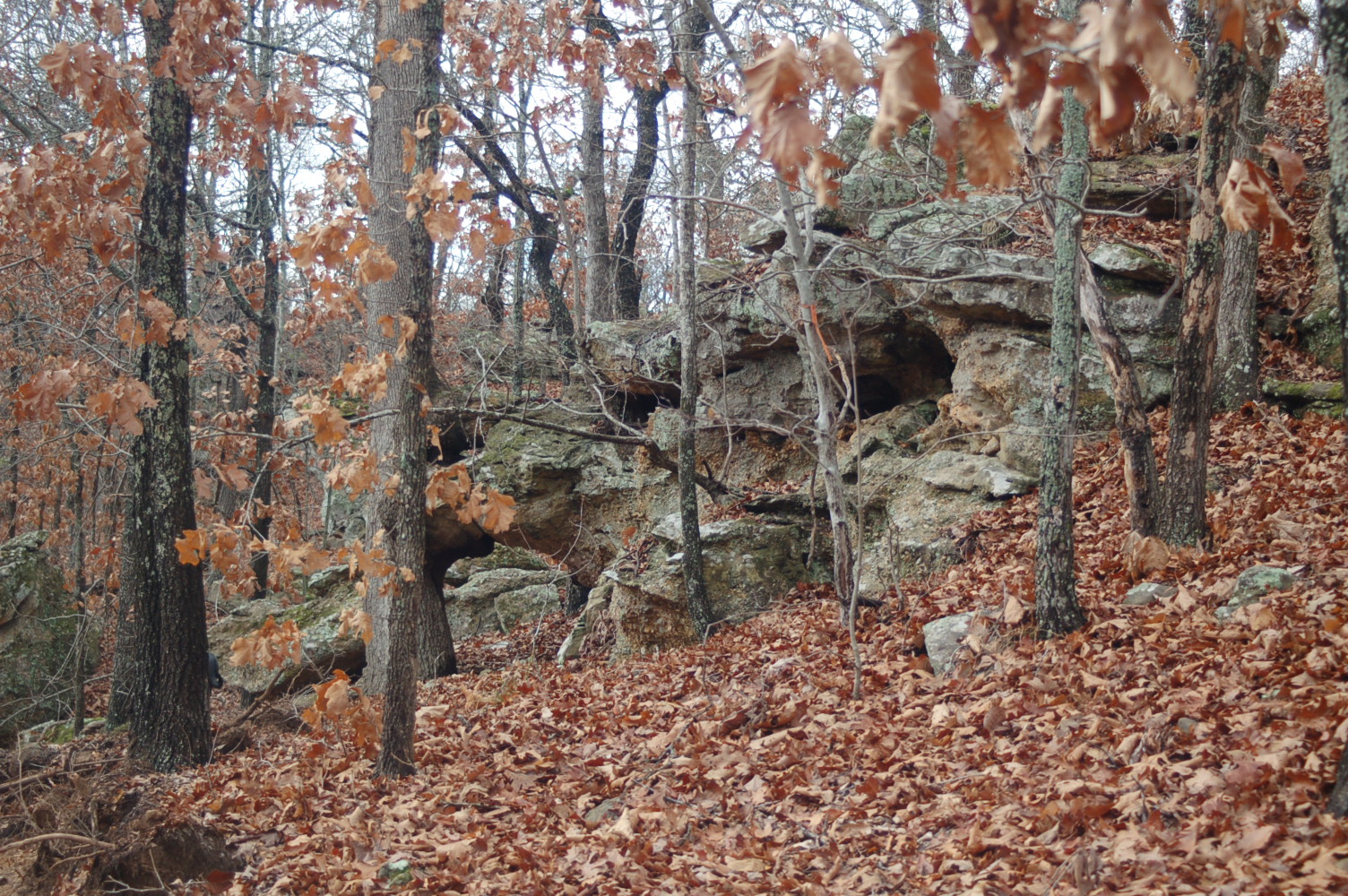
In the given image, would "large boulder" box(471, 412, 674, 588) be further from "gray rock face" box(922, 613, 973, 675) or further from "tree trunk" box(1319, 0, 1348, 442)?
"tree trunk" box(1319, 0, 1348, 442)

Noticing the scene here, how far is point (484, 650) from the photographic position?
12.2 metres

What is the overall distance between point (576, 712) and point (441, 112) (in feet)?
14.9

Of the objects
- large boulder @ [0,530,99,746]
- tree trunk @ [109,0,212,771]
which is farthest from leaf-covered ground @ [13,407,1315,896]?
large boulder @ [0,530,99,746]

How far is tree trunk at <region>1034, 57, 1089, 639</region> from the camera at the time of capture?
5688mm

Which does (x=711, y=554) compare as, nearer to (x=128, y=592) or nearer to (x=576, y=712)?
(x=576, y=712)

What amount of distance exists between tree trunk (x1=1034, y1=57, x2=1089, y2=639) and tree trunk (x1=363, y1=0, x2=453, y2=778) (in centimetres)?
413

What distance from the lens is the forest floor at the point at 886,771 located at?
3.55 metres

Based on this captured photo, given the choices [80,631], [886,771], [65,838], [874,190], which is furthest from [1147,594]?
[80,631]

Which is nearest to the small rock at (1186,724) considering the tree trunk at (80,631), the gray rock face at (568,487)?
the gray rock face at (568,487)

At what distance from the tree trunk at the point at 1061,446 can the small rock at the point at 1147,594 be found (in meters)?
0.41

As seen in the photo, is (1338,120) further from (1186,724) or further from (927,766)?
(927,766)

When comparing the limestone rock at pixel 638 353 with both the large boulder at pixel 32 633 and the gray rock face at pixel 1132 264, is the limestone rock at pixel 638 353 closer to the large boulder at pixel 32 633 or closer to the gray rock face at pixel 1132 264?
the gray rock face at pixel 1132 264

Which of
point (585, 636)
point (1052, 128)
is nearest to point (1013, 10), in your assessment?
point (1052, 128)

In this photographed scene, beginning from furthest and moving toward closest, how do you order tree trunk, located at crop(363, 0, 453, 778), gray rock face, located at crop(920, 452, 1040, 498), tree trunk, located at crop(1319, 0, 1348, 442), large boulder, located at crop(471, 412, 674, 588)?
large boulder, located at crop(471, 412, 674, 588), gray rock face, located at crop(920, 452, 1040, 498), tree trunk, located at crop(363, 0, 453, 778), tree trunk, located at crop(1319, 0, 1348, 442)
